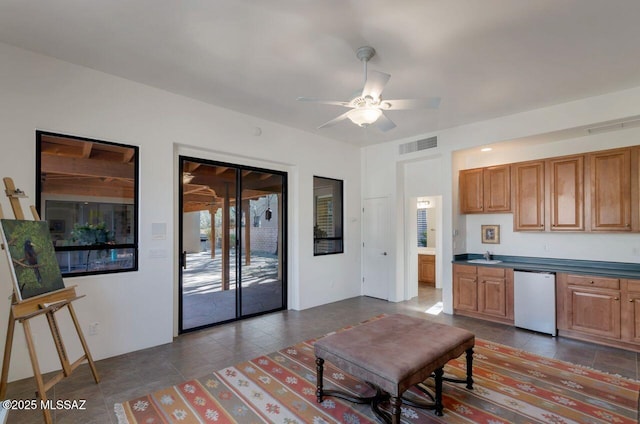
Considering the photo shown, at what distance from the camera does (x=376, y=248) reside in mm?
6297

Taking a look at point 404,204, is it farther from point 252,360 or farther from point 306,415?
point 306,415

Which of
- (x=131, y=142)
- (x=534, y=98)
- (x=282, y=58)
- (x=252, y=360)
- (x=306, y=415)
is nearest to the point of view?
(x=306, y=415)

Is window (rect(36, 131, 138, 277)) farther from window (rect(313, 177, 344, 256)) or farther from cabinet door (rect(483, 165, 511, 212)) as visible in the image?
cabinet door (rect(483, 165, 511, 212))

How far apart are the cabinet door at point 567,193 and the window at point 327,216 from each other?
3.49 m

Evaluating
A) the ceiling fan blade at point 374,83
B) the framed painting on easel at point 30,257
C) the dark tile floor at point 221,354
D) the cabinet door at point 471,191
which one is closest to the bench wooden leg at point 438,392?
the dark tile floor at point 221,354

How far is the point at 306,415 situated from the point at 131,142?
344cm

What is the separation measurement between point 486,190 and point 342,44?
365cm

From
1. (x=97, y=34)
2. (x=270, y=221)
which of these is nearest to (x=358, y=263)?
(x=270, y=221)

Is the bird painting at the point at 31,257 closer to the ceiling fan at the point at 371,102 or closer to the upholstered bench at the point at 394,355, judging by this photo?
the upholstered bench at the point at 394,355

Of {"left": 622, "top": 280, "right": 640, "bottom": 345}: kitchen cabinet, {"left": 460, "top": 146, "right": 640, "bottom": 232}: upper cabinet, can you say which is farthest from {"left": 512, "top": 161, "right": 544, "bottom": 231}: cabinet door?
{"left": 622, "top": 280, "right": 640, "bottom": 345}: kitchen cabinet

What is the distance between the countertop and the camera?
12.8 feet

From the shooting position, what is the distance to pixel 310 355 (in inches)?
137

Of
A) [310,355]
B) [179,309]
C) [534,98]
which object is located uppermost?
[534,98]

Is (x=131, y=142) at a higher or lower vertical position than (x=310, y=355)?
→ higher
